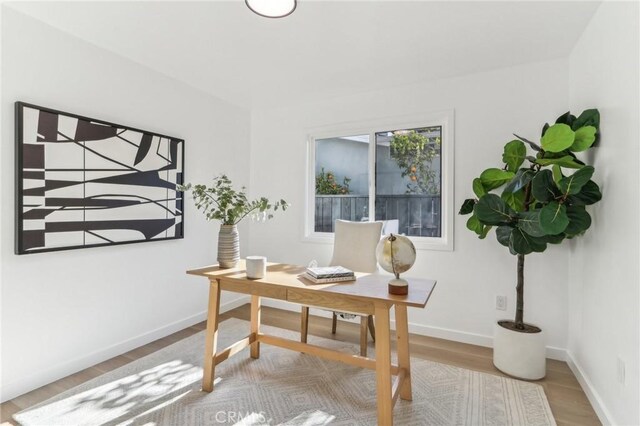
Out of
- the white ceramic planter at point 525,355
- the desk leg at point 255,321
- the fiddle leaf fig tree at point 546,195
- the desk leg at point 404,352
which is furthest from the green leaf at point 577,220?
the desk leg at point 255,321

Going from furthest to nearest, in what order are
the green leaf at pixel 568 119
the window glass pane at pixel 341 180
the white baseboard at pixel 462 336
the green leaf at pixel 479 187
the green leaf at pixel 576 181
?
1. the window glass pane at pixel 341 180
2. the white baseboard at pixel 462 336
3. the green leaf at pixel 479 187
4. the green leaf at pixel 568 119
5. the green leaf at pixel 576 181

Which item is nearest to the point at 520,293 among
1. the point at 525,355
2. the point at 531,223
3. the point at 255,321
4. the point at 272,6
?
the point at 525,355

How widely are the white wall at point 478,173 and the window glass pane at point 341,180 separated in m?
0.30

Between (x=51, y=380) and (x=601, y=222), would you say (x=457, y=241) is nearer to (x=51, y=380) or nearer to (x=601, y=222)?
(x=601, y=222)

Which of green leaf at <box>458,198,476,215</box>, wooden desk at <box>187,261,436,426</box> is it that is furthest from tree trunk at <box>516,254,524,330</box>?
wooden desk at <box>187,261,436,426</box>

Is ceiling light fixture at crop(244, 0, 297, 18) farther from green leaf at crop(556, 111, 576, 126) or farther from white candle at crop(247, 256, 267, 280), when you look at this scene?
green leaf at crop(556, 111, 576, 126)

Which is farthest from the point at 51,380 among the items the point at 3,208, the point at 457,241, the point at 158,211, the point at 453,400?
the point at 457,241

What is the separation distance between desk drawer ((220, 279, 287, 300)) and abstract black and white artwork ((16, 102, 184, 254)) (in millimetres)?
1163

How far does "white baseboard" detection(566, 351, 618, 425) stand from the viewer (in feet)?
5.62

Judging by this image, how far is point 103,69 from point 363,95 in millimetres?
2295

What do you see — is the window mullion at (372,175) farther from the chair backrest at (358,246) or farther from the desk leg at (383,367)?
the desk leg at (383,367)

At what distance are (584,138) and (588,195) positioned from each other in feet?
1.10

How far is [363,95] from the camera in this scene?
3314 millimetres

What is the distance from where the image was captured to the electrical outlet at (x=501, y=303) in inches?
106
